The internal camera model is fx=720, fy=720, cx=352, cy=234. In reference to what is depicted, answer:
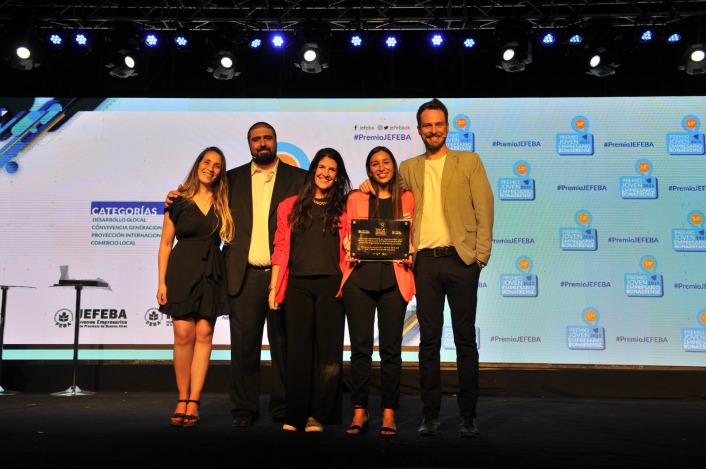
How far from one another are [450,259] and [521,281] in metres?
2.98

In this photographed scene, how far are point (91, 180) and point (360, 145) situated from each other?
2.55m

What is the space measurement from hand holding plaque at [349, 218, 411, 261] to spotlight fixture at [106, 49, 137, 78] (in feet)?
13.0

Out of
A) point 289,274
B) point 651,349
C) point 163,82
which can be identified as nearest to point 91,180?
point 163,82

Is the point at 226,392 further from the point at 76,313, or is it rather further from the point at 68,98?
the point at 68,98

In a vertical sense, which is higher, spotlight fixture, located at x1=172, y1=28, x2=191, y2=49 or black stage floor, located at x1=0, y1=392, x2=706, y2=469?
spotlight fixture, located at x1=172, y1=28, x2=191, y2=49

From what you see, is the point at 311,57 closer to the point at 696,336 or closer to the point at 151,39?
the point at 151,39

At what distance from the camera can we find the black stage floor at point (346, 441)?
285 centimetres

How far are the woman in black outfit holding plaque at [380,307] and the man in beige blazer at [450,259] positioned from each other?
125mm

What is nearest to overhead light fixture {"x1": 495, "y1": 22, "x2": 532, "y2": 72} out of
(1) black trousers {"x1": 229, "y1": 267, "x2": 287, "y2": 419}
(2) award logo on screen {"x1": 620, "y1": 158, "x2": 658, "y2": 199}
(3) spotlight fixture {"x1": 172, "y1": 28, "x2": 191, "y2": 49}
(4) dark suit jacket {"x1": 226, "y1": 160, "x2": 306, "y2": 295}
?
(2) award logo on screen {"x1": 620, "y1": 158, "x2": 658, "y2": 199}

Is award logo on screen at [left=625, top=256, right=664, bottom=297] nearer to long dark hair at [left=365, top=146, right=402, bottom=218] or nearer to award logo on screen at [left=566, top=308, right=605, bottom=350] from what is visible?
award logo on screen at [left=566, top=308, right=605, bottom=350]

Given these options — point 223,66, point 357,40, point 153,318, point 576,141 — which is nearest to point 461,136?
point 576,141

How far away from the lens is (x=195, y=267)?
13.1 feet

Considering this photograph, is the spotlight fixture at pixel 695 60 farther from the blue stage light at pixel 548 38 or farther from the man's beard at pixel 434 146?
the man's beard at pixel 434 146

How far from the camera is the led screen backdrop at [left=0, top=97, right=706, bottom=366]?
6426mm
